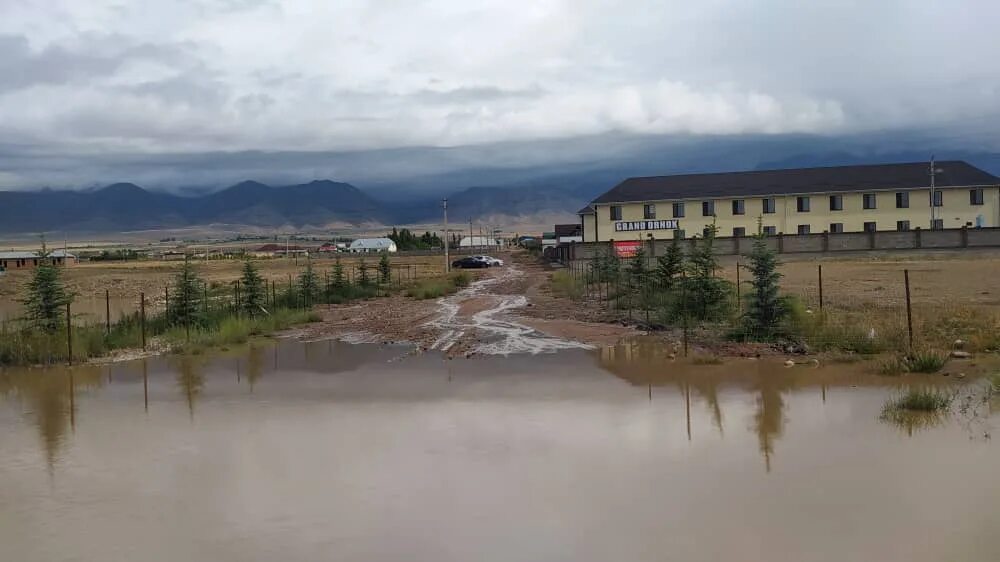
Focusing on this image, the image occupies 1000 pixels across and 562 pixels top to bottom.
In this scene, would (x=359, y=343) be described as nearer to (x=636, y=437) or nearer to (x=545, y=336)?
(x=545, y=336)

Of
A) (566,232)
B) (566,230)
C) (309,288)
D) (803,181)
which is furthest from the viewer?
(566,230)

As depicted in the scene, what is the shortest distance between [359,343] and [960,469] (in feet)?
57.0

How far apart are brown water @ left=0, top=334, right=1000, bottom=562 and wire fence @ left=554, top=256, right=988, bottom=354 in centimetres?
218

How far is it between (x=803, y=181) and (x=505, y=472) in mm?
A: 61199

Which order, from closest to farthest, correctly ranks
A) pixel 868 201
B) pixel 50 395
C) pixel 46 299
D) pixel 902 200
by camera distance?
1. pixel 50 395
2. pixel 46 299
3. pixel 902 200
4. pixel 868 201

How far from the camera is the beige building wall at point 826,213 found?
63688mm

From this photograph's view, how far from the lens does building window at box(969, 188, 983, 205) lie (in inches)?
2507

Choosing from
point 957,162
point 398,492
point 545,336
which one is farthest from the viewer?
point 957,162

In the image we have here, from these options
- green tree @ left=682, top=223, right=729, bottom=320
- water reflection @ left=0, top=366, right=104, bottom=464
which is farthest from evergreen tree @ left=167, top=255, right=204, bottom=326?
green tree @ left=682, top=223, right=729, bottom=320

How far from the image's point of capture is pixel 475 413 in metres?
14.3

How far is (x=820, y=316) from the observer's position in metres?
20.0

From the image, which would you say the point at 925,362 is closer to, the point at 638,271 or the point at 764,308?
the point at 764,308

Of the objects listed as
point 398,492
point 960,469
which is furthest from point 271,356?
point 960,469

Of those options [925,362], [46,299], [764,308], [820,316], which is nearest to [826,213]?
[820,316]
